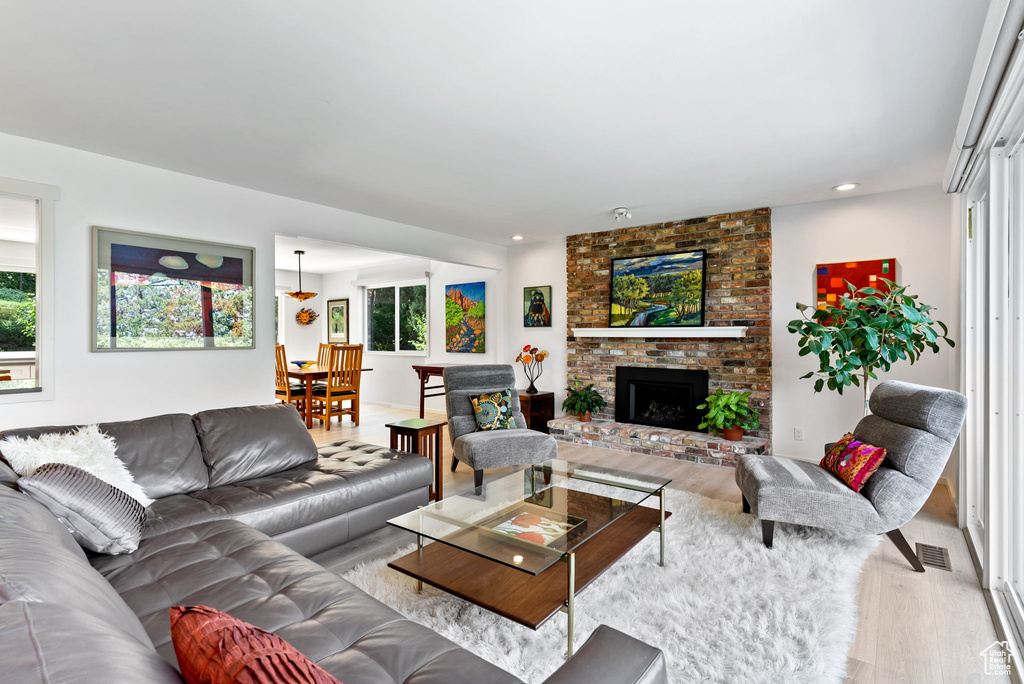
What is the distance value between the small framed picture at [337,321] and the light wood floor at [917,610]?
21.7 feet

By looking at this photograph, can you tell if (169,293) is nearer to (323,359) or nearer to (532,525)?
(532,525)

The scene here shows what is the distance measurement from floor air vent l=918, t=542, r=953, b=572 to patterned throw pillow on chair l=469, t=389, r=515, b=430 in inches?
109

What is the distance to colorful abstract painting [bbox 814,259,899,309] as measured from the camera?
13.6 feet

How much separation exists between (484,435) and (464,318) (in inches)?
136

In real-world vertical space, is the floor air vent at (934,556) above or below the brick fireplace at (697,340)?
below

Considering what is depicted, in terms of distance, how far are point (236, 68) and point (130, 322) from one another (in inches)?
84.8

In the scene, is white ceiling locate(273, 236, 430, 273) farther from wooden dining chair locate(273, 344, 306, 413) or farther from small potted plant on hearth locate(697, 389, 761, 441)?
small potted plant on hearth locate(697, 389, 761, 441)

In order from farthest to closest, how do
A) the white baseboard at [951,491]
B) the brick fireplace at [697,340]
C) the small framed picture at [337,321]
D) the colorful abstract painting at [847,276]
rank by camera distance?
the small framed picture at [337,321] < the brick fireplace at [697,340] < the colorful abstract painting at [847,276] < the white baseboard at [951,491]

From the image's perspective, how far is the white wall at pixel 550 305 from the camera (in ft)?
20.1

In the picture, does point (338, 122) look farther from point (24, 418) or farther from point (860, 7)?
point (24, 418)

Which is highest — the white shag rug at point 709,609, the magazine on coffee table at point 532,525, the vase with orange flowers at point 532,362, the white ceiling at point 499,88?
the white ceiling at point 499,88

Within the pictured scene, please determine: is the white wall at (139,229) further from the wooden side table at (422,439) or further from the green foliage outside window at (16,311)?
the green foliage outside window at (16,311)

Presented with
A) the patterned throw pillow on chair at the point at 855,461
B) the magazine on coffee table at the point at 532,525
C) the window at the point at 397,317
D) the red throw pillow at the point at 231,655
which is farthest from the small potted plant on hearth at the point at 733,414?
the window at the point at 397,317

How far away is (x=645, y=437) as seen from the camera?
497cm
